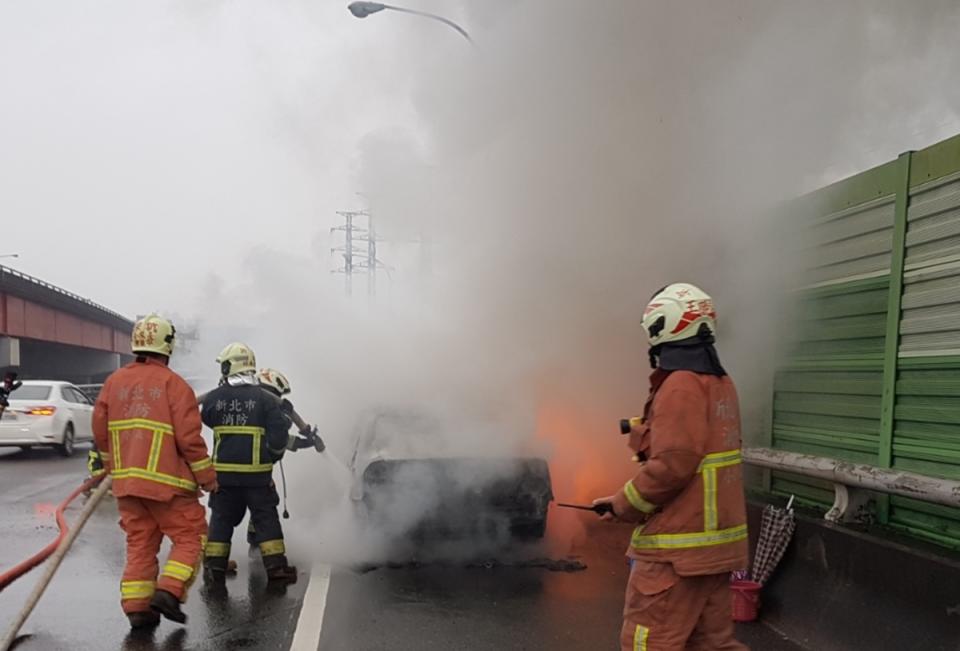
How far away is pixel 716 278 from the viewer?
6977 millimetres

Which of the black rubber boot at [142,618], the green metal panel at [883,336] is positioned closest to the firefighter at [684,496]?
the green metal panel at [883,336]

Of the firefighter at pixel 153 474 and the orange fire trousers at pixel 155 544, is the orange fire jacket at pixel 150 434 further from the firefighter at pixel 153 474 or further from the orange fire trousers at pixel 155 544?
the orange fire trousers at pixel 155 544

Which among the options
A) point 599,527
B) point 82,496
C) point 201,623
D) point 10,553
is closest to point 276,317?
point 82,496

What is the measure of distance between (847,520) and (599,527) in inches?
124

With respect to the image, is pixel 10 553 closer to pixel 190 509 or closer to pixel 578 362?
pixel 190 509

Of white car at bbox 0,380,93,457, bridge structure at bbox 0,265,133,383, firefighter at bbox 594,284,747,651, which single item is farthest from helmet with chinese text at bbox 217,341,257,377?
bridge structure at bbox 0,265,133,383

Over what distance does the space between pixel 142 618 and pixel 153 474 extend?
88 cm

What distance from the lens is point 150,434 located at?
5047 millimetres

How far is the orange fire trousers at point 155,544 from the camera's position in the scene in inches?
197

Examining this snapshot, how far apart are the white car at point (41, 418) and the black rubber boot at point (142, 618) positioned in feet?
37.6

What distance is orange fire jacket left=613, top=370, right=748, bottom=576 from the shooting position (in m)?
3.25

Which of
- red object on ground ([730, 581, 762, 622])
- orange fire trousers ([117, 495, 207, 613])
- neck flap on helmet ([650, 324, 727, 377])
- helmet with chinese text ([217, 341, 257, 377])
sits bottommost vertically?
red object on ground ([730, 581, 762, 622])

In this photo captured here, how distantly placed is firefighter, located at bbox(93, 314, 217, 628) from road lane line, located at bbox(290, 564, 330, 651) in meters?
0.72

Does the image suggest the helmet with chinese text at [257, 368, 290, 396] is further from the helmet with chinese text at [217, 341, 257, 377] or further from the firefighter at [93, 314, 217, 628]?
the firefighter at [93, 314, 217, 628]
